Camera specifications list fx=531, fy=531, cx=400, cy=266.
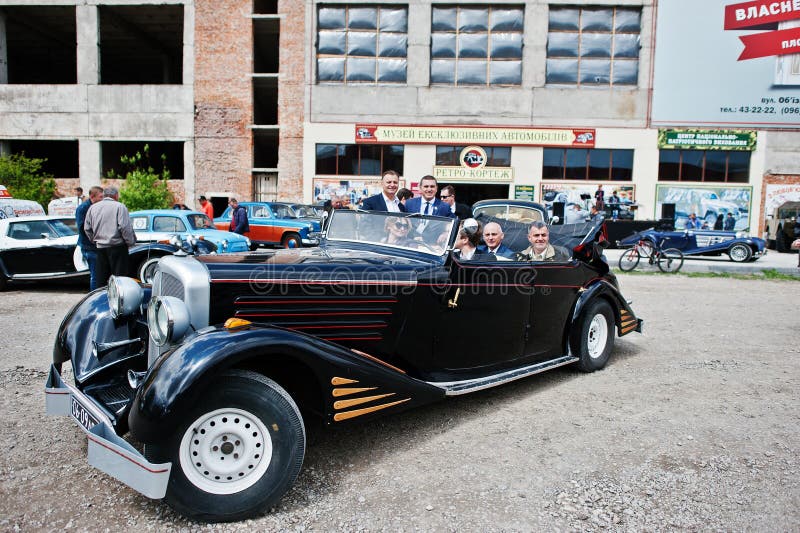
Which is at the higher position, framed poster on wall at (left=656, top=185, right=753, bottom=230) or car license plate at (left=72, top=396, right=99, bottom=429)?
framed poster on wall at (left=656, top=185, right=753, bottom=230)

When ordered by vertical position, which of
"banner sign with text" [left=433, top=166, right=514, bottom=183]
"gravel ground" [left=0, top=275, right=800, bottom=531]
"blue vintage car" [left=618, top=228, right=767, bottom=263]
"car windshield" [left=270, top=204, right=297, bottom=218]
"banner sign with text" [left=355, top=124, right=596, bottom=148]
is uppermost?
"banner sign with text" [left=355, top=124, right=596, bottom=148]

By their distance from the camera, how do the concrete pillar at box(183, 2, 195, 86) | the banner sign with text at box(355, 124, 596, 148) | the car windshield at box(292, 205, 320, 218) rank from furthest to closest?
the concrete pillar at box(183, 2, 195, 86) → the banner sign with text at box(355, 124, 596, 148) → the car windshield at box(292, 205, 320, 218)

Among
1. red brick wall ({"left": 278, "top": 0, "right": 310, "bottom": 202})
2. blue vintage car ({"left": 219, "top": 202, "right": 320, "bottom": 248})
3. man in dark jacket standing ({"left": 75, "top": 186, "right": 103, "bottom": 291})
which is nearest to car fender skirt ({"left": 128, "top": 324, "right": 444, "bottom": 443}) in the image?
man in dark jacket standing ({"left": 75, "top": 186, "right": 103, "bottom": 291})

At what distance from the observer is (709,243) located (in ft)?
53.1

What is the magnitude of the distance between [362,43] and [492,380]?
2052cm

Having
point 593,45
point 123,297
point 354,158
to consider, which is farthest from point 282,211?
point 593,45

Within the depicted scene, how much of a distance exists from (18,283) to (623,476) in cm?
1049

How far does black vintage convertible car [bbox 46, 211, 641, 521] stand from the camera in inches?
97.2

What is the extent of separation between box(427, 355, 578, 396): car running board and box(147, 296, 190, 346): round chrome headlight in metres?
1.56

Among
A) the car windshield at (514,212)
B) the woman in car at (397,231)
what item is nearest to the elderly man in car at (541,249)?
the woman in car at (397,231)

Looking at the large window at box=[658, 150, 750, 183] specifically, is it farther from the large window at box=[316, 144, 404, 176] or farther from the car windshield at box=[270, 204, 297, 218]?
the car windshield at box=[270, 204, 297, 218]

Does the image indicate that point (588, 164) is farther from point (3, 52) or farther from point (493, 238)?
point (3, 52)

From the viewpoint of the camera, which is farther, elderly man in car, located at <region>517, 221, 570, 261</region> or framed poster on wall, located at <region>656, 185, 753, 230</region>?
framed poster on wall, located at <region>656, 185, 753, 230</region>

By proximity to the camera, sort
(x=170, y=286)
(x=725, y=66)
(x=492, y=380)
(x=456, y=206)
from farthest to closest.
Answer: (x=725, y=66), (x=456, y=206), (x=492, y=380), (x=170, y=286)
